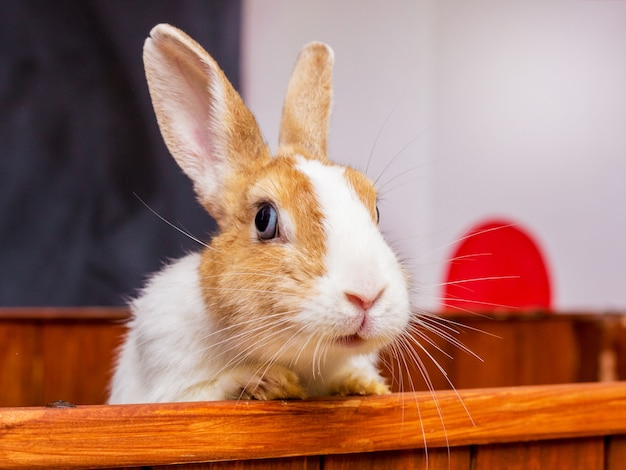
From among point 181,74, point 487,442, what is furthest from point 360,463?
point 181,74

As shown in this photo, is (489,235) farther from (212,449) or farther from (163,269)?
(212,449)

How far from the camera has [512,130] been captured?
2.06 m

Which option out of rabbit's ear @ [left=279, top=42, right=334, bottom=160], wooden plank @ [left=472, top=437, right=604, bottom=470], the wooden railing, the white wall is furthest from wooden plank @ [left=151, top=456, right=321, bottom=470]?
the white wall

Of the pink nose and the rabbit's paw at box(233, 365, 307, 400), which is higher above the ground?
the pink nose

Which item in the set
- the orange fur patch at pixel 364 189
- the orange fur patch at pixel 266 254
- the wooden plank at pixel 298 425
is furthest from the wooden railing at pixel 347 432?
the orange fur patch at pixel 364 189

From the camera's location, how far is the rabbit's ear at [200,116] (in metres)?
0.89

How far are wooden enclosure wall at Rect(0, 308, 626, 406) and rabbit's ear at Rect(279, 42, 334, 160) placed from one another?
66 cm

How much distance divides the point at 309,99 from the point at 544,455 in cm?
57

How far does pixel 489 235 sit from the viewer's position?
1.89 m

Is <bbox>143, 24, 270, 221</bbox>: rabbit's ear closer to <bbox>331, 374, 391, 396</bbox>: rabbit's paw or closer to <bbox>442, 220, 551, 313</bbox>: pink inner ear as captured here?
<bbox>331, 374, 391, 396</bbox>: rabbit's paw

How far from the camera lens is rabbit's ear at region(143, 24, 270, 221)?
0.89 metres

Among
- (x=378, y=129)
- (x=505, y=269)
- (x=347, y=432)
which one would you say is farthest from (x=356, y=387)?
(x=505, y=269)

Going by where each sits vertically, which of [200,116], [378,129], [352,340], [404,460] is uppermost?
[378,129]

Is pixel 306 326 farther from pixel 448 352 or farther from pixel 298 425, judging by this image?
pixel 448 352
